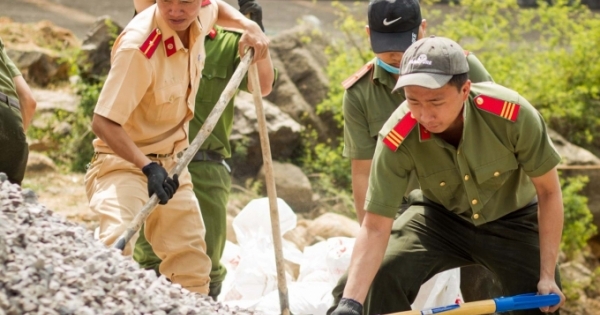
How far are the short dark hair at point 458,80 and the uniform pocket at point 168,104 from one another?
52.8 inches

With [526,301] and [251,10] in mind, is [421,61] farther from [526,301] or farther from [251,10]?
[251,10]

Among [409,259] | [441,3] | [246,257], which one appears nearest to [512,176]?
[409,259]

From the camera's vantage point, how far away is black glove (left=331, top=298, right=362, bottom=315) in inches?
154

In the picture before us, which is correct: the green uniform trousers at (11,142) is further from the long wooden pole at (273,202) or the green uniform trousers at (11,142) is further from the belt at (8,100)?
the long wooden pole at (273,202)

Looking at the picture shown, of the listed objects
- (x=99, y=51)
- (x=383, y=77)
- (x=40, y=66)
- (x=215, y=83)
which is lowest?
(x=40, y=66)

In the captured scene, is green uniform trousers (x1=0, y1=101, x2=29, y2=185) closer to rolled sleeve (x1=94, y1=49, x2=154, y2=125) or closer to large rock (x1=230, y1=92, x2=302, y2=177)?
rolled sleeve (x1=94, y1=49, x2=154, y2=125)

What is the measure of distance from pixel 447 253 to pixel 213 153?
1.57 meters

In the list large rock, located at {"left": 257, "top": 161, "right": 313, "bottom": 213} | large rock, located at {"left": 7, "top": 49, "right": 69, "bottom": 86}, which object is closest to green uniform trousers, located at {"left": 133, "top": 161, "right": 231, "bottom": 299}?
large rock, located at {"left": 257, "top": 161, "right": 313, "bottom": 213}

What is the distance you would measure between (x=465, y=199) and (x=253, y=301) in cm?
171

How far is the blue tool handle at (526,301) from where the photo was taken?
4.16 meters

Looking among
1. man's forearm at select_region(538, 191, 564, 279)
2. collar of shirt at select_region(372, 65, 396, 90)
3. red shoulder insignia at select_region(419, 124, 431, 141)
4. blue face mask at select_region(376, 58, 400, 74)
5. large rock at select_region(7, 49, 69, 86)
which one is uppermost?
red shoulder insignia at select_region(419, 124, 431, 141)

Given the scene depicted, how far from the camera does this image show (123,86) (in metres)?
4.39

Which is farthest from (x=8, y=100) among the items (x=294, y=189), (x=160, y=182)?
(x=294, y=189)

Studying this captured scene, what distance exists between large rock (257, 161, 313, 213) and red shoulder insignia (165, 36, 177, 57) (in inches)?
152
